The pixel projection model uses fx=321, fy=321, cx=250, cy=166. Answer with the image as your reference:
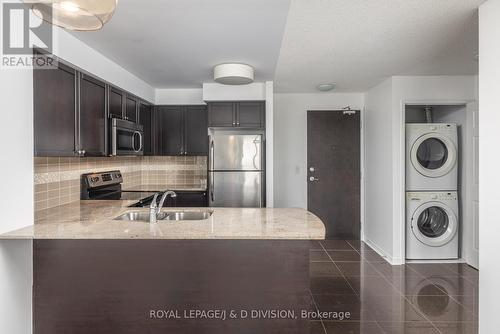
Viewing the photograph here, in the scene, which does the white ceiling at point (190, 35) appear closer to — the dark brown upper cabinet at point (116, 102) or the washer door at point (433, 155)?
the dark brown upper cabinet at point (116, 102)

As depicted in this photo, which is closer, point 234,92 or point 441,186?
point 441,186

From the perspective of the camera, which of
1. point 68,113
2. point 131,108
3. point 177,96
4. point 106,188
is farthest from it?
point 177,96

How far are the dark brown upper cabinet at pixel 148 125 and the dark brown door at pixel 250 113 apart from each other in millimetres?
1245

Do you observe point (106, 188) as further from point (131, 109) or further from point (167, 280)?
point (167, 280)

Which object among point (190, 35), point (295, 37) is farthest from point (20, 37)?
point (295, 37)

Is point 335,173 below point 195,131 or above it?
below

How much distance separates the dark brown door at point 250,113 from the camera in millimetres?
4379

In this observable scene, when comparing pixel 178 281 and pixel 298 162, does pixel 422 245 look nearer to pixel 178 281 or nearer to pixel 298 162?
pixel 298 162

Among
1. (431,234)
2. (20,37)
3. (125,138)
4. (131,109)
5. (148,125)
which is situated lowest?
(431,234)

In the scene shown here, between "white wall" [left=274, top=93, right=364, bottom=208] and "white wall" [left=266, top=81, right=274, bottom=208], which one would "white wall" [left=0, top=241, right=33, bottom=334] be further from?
"white wall" [left=274, top=93, right=364, bottom=208]

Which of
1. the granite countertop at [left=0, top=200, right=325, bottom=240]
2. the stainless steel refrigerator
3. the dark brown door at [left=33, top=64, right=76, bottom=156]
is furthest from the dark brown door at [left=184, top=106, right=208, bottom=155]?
the granite countertop at [left=0, top=200, right=325, bottom=240]

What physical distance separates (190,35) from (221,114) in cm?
169

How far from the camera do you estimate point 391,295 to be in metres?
3.10

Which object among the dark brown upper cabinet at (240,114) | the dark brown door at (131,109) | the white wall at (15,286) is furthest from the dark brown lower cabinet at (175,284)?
the dark brown upper cabinet at (240,114)
